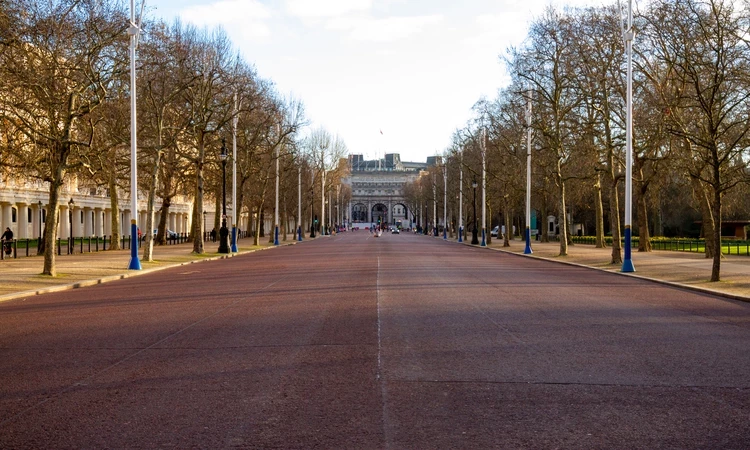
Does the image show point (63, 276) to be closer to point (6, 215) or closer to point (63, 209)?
point (6, 215)

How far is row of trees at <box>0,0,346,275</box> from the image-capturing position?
25.1 meters

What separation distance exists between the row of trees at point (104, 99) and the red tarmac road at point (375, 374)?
1028 centimetres

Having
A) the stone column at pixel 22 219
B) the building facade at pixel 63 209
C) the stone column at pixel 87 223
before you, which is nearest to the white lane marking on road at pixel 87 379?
the building facade at pixel 63 209

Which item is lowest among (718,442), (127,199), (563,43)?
(718,442)

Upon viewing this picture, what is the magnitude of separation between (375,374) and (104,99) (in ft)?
80.1

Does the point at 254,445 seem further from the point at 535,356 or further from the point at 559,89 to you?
the point at 559,89

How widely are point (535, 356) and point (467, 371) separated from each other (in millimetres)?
1452

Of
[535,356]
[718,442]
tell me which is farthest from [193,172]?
[718,442]

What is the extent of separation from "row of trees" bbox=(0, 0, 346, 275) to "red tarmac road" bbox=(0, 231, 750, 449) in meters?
10.3

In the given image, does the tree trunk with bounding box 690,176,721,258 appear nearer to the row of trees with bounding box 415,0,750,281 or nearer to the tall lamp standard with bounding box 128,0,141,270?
the row of trees with bounding box 415,0,750,281

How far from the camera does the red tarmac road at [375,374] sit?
645 cm

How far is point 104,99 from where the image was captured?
29906 millimetres

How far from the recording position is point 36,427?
21.8 ft

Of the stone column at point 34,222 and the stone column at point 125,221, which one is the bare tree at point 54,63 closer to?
the stone column at point 34,222
